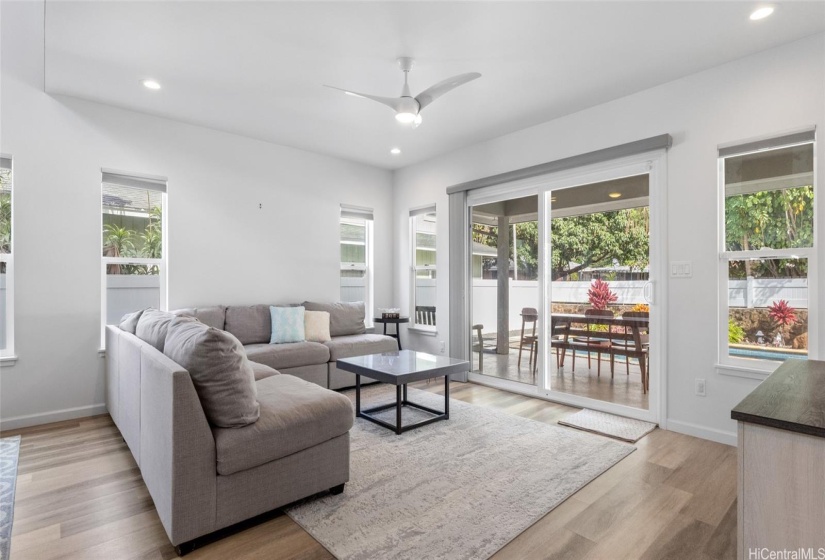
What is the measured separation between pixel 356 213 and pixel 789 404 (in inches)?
197

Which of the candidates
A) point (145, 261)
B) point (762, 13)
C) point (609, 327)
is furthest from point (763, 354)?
point (145, 261)

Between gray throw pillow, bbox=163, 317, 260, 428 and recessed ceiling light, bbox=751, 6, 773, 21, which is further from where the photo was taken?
recessed ceiling light, bbox=751, 6, 773, 21

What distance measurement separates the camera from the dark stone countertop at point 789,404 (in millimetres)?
1106

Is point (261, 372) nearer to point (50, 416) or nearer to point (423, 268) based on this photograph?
point (50, 416)

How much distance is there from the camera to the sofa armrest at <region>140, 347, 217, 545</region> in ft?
5.79

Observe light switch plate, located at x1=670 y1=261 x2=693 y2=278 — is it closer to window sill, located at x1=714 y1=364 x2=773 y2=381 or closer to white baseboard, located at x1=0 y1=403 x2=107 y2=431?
window sill, located at x1=714 y1=364 x2=773 y2=381

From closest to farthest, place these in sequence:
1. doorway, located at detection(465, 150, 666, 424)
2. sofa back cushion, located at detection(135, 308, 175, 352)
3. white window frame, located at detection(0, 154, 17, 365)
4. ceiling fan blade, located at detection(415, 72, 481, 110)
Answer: sofa back cushion, located at detection(135, 308, 175, 352)
ceiling fan blade, located at detection(415, 72, 481, 110)
white window frame, located at detection(0, 154, 17, 365)
doorway, located at detection(465, 150, 666, 424)

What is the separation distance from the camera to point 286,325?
4.45 meters

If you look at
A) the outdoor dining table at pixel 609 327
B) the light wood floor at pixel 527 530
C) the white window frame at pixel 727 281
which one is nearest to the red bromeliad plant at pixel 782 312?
the white window frame at pixel 727 281

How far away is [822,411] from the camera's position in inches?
47.1

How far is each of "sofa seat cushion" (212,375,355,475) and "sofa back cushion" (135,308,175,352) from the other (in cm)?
64

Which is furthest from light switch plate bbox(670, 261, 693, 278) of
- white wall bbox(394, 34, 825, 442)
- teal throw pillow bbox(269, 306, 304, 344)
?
teal throw pillow bbox(269, 306, 304, 344)

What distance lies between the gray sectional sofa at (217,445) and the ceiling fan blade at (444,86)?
81.0 inches

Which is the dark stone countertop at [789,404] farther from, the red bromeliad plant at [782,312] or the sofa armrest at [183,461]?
the sofa armrest at [183,461]
